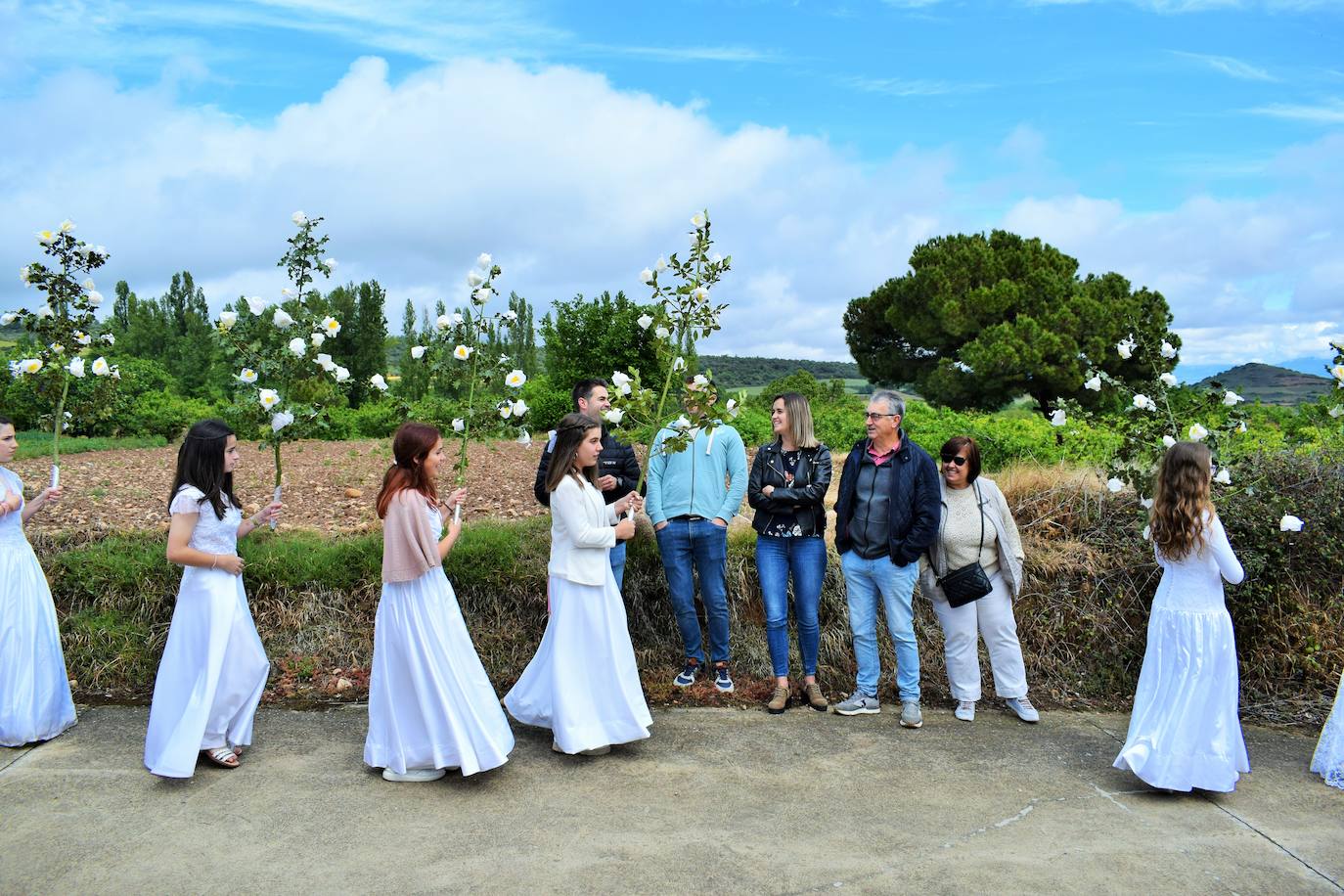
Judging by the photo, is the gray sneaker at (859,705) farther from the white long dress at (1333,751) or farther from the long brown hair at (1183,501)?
the white long dress at (1333,751)

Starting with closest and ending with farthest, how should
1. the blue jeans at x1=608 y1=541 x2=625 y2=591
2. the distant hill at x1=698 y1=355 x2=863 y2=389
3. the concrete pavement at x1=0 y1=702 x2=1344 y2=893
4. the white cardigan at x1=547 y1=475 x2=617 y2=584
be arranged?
the concrete pavement at x1=0 y1=702 x2=1344 y2=893, the white cardigan at x1=547 y1=475 x2=617 y2=584, the blue jeans at x1=608 y1=541 x2=625 y2=591, the distant hill at x1=698 y1=355 x2=863 y2=389

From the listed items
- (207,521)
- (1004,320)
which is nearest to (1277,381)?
(1004,320)

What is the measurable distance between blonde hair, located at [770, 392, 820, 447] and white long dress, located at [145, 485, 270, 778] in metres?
3.21

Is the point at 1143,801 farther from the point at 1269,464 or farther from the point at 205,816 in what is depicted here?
the point at 205,816

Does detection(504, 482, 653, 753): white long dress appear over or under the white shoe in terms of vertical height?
over

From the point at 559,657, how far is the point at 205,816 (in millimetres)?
1793

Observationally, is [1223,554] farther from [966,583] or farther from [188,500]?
[188,500]

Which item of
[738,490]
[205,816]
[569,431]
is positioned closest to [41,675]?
[205,816]

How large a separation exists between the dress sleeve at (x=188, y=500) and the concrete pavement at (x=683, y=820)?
1.36 m

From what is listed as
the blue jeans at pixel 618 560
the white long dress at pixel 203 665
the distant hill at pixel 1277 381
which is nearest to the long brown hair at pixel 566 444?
the blue jeans at pixel 618 560

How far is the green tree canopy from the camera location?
90.8ft

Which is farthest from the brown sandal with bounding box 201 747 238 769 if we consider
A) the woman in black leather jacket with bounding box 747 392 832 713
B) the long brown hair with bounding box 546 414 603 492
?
the woman in black leather jacket with bounding box 747 392 832 713

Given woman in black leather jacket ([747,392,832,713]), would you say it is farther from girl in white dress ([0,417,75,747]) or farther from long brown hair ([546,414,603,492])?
girl in white dress ([0,417,75,747])

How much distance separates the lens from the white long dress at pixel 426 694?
15.5 ft
